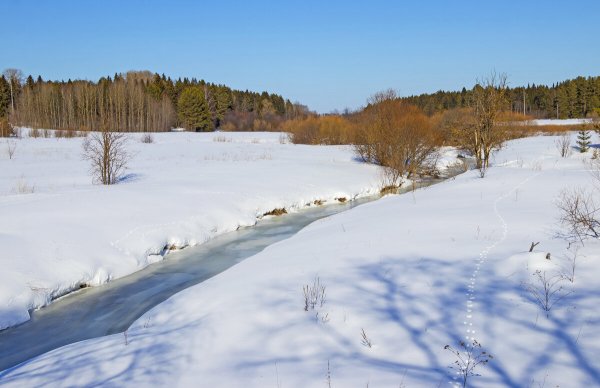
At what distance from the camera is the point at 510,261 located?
654 centimetres

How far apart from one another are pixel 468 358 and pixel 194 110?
70175mm

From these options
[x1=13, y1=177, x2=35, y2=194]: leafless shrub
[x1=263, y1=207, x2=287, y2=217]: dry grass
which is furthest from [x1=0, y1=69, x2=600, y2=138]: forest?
[x1=13, y1=177, x2=35, y2=194]: leafless shrub

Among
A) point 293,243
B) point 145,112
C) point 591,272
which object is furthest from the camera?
point 145,112

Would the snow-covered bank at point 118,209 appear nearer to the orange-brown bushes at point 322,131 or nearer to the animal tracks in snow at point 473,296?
the animal tracks in snow at point 473,296

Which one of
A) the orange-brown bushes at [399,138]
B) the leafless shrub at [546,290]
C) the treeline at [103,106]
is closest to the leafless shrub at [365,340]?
the leafless shrub at [546,290]

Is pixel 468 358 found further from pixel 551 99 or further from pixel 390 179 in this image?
pixel 551 99

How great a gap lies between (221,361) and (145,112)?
69.6 meters

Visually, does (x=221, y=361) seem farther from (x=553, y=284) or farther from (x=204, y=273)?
(x=204, y=273)

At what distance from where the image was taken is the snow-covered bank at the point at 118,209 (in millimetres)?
8461

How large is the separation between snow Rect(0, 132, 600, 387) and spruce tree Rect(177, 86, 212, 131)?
65.1 m

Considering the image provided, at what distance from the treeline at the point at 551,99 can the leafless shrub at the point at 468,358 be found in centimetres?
6647

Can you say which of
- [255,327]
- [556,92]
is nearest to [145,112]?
[255,327]

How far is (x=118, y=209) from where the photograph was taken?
12336 millimetres

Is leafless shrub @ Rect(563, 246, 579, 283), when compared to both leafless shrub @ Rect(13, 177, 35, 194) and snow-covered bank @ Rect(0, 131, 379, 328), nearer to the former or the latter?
snow-covered bank @ Rect(0, 131, 379, 328)
